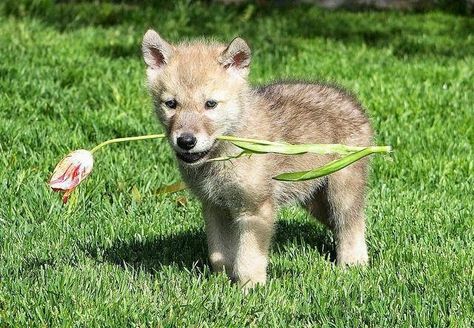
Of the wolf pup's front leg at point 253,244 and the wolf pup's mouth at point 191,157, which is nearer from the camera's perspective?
the wolf pup's mouth at point 191,157

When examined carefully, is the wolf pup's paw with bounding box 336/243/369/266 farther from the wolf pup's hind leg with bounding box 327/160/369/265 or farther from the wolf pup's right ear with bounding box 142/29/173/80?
the wolf pup's right ear with bounding box 142/29/173/80

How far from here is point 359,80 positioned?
9.23 metres

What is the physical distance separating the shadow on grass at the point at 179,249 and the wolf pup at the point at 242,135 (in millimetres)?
229

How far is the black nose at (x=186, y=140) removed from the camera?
450cm

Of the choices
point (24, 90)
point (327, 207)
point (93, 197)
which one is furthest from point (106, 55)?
point (327, 207)

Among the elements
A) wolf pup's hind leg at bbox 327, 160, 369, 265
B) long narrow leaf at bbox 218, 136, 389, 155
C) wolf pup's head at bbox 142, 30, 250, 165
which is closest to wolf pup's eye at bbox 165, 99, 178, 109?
wolf pup's head at bbox 142, 30, 250, 165

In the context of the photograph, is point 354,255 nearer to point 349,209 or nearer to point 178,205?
point 349,209

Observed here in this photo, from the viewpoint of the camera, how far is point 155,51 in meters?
4.97

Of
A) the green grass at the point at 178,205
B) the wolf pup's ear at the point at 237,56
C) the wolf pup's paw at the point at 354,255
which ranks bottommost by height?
the wolf pup's paw at the point at 354,255

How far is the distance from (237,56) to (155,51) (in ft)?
1.40

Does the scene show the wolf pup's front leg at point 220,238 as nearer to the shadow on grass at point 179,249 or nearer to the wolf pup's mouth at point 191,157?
the shadow on grass at point 179,249

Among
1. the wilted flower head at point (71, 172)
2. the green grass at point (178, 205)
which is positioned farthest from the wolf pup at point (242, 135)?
the wilted flower head at point (71, 172)

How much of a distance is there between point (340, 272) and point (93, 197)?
1863 millimetres

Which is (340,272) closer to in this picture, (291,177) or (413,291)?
(413,291)
